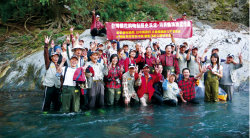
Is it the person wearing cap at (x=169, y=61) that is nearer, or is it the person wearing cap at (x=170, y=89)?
the person wearing cap at (x=170, y=89)

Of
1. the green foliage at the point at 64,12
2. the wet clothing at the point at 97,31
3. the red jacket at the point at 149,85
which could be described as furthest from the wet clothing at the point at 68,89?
the green foliage at the point at 64,12

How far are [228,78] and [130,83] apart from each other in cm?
333

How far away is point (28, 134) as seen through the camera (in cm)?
391

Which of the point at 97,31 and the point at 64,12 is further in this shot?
the point at 64,12

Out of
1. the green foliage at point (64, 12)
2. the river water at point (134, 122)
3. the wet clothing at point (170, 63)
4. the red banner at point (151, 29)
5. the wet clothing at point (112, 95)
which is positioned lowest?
the river water at point (134, 122)

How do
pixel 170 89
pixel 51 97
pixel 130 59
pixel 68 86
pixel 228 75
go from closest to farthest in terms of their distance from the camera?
pixel 68 86 < pixel 51 97 < pixel 170 89 < pixel 130 59 < pixel 228 75

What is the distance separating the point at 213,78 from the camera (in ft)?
20.9

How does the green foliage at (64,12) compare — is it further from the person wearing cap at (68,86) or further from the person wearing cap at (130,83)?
the person wearing cap at (68,86)

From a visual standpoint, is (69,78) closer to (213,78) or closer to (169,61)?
(169,61)

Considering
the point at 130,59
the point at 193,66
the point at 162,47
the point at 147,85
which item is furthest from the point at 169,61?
the point at 162,47

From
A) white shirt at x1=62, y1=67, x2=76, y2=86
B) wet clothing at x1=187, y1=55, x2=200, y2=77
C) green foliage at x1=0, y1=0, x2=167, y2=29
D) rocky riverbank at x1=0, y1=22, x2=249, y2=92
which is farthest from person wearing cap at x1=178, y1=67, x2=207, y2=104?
green foliage at x1=0, y1=0, x2=167, y2=29

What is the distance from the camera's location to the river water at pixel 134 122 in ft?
13.1

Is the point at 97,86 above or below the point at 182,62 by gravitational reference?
below

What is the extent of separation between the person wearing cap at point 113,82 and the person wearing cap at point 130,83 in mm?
156
